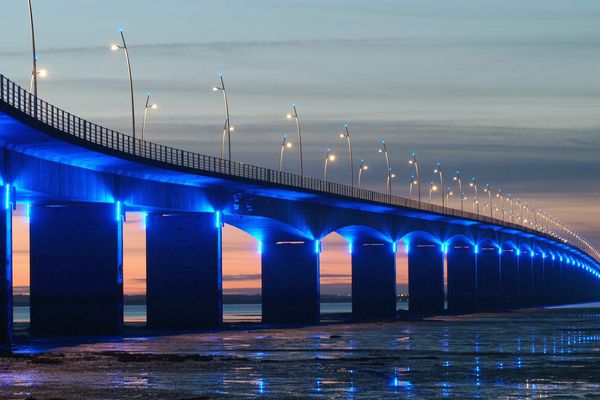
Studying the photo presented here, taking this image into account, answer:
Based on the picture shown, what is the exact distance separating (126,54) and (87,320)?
47.8ft

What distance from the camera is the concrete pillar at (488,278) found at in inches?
6727

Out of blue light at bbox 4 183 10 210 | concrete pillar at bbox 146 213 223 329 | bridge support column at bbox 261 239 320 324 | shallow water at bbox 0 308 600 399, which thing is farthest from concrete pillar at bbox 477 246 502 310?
blue light at bbox 4 183 10 210

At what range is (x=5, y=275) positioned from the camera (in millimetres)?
56125

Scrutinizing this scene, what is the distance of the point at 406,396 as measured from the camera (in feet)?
102

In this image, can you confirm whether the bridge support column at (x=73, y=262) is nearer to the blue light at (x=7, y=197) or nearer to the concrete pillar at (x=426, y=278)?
the blue light at (x=7, y=197)

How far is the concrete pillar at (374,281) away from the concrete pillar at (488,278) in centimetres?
4034

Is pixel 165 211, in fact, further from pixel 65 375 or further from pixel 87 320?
pixel 65 375

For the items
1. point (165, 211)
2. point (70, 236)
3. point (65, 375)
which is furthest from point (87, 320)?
point (65, 375)

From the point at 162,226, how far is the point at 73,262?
1418 centimetres

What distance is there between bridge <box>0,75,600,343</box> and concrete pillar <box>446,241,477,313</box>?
28055 mm

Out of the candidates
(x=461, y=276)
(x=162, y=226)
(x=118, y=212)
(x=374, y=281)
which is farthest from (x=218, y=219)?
(x=461, y=276)

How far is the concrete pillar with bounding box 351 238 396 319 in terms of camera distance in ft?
421

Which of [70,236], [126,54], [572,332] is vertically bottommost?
[572,332]

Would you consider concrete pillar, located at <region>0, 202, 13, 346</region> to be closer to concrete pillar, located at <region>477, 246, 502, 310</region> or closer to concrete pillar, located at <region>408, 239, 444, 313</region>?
concrete pillar, located at <region>408, 239, 444, 313</region>
